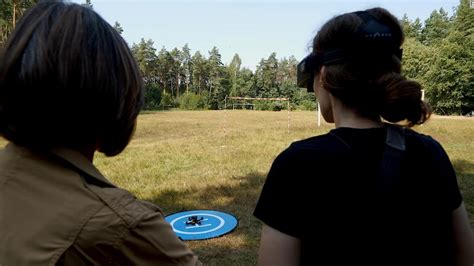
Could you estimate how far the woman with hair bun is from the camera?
1072 millimetres

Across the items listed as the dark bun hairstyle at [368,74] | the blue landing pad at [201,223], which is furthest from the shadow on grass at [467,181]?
the dark bun hairstyle at [368,74]

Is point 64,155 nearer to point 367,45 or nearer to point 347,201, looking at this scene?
point 347,201

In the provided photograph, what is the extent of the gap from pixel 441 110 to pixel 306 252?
47.4m

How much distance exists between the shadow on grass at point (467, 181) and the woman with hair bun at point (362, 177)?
421 centimetres

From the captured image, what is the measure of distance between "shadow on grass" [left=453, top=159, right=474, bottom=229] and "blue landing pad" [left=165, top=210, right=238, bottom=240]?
298 cm

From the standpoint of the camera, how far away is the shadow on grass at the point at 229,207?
385 centimetres

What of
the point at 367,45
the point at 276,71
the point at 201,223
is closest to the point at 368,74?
the point at 367,45

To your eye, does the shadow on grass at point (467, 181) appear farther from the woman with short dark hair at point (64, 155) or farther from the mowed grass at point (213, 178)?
the woman with short dark hair at point (64, 155)

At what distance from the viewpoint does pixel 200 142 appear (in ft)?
42.5

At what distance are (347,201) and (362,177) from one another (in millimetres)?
80

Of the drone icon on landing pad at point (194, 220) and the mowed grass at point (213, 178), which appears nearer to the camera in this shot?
the mowed grass at point (213, 178)

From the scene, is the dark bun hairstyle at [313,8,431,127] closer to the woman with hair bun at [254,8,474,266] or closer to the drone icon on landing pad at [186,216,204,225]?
the woman with hair bun at [254,8,474,266]

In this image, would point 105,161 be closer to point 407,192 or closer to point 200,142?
point 200,142

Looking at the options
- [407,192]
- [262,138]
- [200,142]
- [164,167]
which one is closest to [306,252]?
[407,192]
